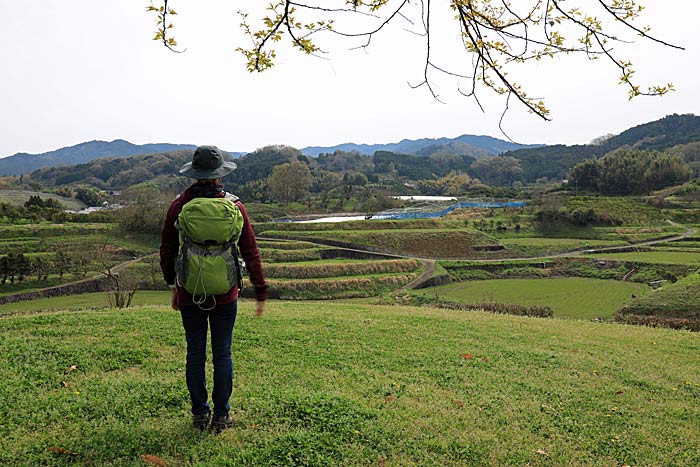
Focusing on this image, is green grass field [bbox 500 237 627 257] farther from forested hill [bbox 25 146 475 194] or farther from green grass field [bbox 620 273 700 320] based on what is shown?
forested hill [bbox 25 146 475 194]

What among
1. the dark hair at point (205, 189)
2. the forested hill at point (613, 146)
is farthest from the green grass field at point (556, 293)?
the forested hill at point (613, 146)

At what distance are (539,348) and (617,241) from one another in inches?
1916

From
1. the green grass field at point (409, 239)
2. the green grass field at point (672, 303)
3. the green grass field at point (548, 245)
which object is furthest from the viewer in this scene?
the green grass field at point (409, 239)

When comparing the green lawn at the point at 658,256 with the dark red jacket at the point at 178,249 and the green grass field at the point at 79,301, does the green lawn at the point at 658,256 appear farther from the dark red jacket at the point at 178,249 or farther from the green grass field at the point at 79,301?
the dark red jacket at the point at 178,249

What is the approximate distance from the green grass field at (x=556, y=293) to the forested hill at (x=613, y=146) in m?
107

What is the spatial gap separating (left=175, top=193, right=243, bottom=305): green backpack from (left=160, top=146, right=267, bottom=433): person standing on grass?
8 cm

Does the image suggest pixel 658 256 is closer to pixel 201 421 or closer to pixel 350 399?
pixel 350 399

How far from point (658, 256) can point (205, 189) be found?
149 feet

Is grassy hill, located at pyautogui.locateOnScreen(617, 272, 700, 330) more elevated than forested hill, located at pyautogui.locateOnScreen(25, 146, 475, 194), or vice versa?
forested hill, located at pyautogui.locateOnScreen(25, 146, 475, 194)

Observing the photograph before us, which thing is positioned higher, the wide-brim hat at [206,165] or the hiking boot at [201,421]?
the wide-brim hat at [206,165]

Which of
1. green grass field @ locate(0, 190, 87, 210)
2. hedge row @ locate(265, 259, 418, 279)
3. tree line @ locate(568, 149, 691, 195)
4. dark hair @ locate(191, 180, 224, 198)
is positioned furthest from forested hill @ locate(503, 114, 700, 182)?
dark hair @ locate(191, 180, 224, 198)

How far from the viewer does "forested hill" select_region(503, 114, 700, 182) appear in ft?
428

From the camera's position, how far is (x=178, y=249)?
3725 millimetres

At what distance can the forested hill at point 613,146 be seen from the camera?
130m
